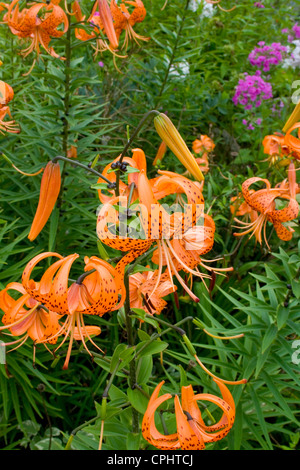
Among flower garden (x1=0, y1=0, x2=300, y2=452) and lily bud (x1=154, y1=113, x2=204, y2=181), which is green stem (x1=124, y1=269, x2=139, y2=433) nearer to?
flower garden (x1=0, y1=0, x2=300, y2=452)

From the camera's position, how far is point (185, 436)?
0.79 meters

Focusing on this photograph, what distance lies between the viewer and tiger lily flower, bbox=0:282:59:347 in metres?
0.96

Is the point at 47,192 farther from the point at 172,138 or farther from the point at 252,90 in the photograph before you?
the point at 252,90

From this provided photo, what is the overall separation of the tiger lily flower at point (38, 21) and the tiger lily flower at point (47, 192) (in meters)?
0.92

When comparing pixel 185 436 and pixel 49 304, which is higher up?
pixel 49 304

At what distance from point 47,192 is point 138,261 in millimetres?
267

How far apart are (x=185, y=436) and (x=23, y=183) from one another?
1.37 metres

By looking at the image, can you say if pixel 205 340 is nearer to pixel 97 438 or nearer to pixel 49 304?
pixel 97 438

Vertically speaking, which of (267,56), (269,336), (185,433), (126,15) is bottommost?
(269,336)

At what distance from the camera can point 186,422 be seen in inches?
31.4

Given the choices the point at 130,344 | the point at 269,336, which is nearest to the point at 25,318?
the point at 130,344
